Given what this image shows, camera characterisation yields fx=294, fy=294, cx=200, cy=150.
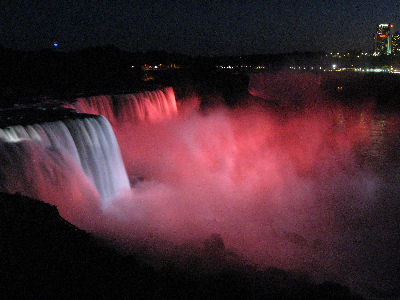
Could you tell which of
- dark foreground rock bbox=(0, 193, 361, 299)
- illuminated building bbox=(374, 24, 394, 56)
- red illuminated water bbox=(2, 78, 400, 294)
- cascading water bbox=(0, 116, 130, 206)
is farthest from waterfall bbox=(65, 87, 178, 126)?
illuminated building bbox=(374, 24, 394, 56)

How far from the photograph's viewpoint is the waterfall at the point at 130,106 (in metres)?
13.8

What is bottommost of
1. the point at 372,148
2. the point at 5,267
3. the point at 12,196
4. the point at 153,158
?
the point at 372,148

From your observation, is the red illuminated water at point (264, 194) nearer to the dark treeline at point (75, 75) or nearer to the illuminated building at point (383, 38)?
the dark treeline at point (75, 75)

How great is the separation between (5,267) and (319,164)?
13861 mm

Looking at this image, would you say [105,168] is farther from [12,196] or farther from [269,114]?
[269,114]

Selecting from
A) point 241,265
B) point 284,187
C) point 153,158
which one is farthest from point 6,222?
point 153,158

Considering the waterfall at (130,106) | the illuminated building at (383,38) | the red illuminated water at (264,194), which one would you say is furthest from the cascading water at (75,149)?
the illuminated building at (383,38)

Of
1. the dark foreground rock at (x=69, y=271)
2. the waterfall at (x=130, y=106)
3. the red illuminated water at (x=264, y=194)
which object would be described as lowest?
the red illuminated water at (x=264, y=194)

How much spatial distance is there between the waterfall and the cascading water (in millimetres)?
3292

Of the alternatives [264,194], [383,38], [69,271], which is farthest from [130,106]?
[383,38]

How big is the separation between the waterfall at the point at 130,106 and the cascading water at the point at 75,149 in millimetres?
3292

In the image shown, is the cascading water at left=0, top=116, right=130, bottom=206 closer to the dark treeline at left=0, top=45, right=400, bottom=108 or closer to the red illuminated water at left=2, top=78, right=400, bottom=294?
the red illuminated water at left=2, top=78, right=400, bottom=294

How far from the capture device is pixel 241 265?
6703mm

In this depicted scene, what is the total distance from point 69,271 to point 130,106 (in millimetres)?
13218
